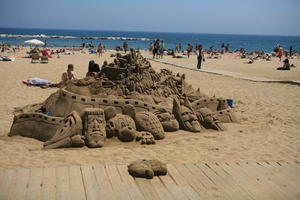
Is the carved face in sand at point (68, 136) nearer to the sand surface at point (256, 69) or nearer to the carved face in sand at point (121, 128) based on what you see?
the carved face in sand at point (121, 128)

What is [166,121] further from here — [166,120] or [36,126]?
[36,126]

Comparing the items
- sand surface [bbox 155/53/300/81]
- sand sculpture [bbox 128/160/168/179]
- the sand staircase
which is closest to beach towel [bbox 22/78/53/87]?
the sand staircase

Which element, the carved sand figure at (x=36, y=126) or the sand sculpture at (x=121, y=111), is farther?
the carved sand figure at (x=36, y=126)

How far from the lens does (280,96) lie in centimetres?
1407

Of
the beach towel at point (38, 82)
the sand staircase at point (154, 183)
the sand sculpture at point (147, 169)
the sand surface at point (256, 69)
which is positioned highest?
the sand sculpture at point (147, 169)

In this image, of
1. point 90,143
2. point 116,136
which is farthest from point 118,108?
point 90,143

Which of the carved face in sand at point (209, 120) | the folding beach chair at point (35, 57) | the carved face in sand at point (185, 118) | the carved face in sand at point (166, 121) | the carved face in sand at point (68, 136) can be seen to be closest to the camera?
the carved face in sand at point (68, 136)

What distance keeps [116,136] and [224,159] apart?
7.52ft

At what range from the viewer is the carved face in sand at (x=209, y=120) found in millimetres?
8742

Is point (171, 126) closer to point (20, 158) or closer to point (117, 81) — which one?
point (117, 81)

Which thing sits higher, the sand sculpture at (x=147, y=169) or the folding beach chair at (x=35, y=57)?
the sand sculpture at (x=147, y=169)

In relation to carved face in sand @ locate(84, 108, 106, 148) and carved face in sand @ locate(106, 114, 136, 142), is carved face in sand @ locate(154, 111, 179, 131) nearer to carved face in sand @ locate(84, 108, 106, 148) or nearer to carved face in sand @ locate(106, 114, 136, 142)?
carved face in sand @ locate(106, 114, 136, 142)

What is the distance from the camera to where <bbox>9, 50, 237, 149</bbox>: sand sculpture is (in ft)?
23.4

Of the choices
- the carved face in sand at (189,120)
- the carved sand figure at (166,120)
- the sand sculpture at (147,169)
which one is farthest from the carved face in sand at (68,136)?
the carved face in sand at (189,120)
